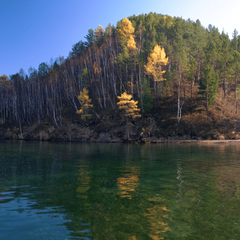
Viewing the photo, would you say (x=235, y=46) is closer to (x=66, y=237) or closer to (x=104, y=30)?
(x=104, y=30)

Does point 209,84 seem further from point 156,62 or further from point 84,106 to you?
point 84,106

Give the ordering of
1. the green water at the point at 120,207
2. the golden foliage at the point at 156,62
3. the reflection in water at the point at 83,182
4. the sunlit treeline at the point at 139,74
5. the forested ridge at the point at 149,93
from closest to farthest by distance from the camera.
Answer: the green water at the point at 120,207
the reflection in water at the point at 83,182
the forested ridge at the point at 149,93
the golden foliage at the point at 156,62
the sunlit treeline at the point at 139,74

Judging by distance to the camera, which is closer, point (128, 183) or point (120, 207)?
point (120, 207)

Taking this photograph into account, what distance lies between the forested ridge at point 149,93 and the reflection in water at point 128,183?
36.5 meters

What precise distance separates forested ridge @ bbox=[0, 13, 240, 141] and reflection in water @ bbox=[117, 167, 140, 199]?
36499mm

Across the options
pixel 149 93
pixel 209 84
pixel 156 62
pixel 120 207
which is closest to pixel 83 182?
pixel 120 207

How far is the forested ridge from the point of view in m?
52.6

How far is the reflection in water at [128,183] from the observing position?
1042 centimetres

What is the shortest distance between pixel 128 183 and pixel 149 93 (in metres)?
46.2

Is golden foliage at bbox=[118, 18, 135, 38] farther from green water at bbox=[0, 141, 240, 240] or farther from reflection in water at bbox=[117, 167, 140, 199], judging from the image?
green water at bbox=[0, 141, 240, 240]

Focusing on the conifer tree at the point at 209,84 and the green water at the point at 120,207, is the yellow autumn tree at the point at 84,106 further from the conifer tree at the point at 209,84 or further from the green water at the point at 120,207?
the green water at the point at 120,207

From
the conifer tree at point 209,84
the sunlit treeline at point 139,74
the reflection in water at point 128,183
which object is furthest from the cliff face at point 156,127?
the reflection in water at point 128,183

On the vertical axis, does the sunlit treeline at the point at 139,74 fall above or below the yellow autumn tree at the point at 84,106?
above

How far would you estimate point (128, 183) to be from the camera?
40.9 ft
